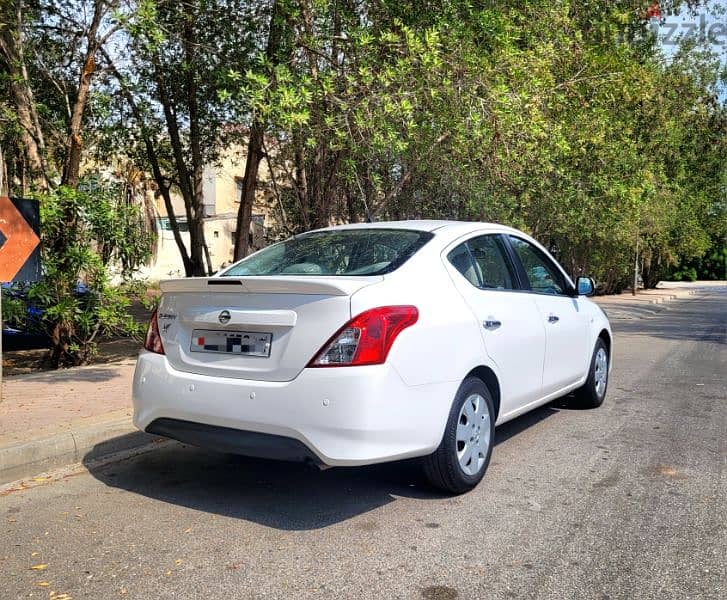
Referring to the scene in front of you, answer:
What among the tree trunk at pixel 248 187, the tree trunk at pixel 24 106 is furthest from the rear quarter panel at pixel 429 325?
the tree trunk at pixel 248 187

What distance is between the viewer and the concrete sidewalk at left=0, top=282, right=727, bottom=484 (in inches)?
197

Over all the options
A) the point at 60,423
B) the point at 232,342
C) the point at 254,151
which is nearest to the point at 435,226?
the point at 232,342

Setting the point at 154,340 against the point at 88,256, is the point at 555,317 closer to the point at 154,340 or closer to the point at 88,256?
the point at 154,340

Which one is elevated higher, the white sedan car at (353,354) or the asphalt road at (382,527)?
the white sedan car at (353,354)

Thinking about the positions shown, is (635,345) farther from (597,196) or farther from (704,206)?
(704,206)

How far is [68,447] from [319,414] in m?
2.39

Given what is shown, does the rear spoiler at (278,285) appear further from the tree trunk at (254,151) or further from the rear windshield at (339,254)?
the tree trunk at (254,151)

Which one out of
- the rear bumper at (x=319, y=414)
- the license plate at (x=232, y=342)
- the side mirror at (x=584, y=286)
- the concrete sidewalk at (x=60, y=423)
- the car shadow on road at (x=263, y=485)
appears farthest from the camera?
the side mirror at (x=584, y=286)

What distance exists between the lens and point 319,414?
12.7 feet

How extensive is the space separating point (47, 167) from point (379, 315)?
6145mm

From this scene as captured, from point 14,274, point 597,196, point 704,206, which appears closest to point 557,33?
point 597,196

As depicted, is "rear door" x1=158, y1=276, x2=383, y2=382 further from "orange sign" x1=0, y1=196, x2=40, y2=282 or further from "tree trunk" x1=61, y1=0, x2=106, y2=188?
"tree trunk" x1=61, y1=0, x2=106, y2=188

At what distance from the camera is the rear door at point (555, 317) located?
5.77 m

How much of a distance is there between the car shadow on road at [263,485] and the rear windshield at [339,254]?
1.29 m
